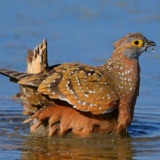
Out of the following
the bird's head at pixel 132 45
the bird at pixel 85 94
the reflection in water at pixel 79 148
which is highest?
the bird's head at pixel 132 45

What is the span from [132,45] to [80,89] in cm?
113

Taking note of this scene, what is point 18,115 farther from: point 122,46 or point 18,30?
point 18,30

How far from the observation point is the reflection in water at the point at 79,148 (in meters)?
12.9

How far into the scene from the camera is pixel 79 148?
43.8 ft

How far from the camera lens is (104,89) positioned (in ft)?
45.3

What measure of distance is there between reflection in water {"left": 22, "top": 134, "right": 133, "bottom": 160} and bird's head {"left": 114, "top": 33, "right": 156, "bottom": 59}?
1.21m

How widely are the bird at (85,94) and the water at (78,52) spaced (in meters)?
0.21

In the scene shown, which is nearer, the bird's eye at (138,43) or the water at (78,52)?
the water at (78,52)

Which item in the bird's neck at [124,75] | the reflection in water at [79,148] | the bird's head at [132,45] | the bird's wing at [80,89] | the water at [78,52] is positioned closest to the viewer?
the reflection in water at [79,148]

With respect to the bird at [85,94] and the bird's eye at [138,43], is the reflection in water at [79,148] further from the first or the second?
the bird's eye at [138,43]

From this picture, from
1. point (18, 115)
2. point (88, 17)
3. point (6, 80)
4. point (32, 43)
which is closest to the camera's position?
point (18, 115)

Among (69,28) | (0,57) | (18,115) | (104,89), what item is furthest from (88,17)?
(104,89)

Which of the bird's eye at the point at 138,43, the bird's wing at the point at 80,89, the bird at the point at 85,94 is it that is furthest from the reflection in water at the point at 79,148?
the bird's eye at the point at 138,43

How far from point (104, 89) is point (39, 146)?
121cm
